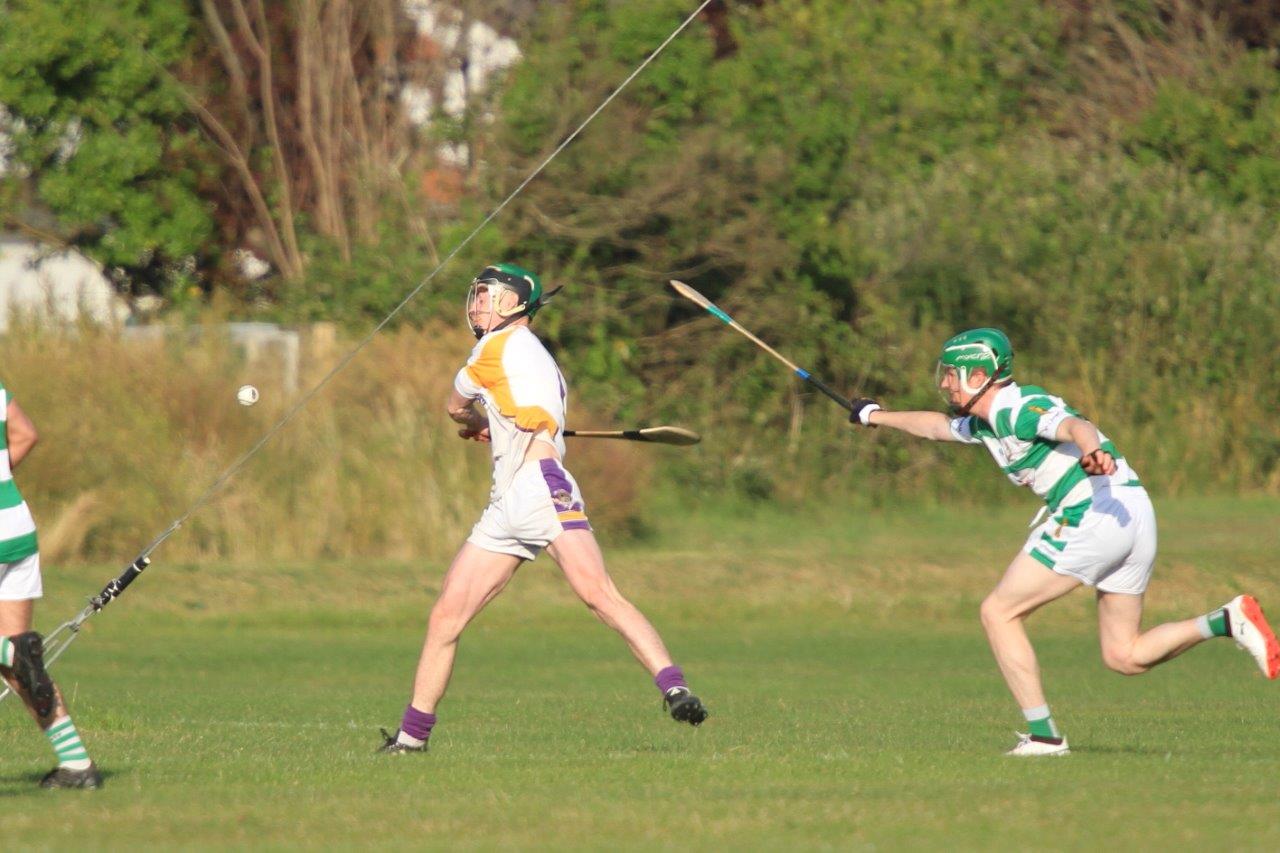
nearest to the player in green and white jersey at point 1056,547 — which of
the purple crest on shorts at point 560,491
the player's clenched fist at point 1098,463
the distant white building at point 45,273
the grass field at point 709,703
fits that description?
the player's clenched fist at point 1098,463

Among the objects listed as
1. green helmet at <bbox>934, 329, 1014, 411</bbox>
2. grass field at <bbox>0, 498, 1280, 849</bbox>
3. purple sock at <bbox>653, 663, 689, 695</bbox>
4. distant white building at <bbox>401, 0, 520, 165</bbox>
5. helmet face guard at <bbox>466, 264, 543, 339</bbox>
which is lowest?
grass field at <bbox>0, 498, 1280, 849</bbox>

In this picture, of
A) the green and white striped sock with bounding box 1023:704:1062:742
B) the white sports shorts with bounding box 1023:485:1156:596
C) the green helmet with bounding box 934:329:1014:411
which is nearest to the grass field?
the green and white striped sock with bounding box 1023:704:1062:742

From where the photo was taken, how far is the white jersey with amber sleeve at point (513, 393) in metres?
10.4

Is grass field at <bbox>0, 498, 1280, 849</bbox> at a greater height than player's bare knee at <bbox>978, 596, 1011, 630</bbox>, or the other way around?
player's bare knee at <bbox>978, 596, 1011, 630</bbox>

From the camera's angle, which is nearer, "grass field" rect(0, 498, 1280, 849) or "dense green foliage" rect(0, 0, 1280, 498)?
"grass field" rect(0, 498, 1280, 849)

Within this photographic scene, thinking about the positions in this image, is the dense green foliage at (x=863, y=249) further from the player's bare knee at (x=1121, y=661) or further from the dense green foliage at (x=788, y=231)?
the player's bare knee at (x=1121, y=661)

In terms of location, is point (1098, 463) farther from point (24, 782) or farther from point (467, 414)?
point (24, 782)

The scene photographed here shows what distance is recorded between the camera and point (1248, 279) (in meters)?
32.4

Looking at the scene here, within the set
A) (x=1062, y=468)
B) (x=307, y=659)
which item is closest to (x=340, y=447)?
(x=307, y=659)

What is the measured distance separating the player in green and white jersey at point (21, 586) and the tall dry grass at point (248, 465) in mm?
15779

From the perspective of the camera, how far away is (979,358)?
1038 cm

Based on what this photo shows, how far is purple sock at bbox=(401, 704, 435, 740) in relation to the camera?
412 inches

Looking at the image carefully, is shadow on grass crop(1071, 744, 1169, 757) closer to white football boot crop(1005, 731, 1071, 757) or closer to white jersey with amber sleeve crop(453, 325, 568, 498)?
white football boot crop(1005, 731, 1071, 757)

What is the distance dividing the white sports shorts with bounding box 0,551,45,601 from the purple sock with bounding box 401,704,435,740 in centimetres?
222
